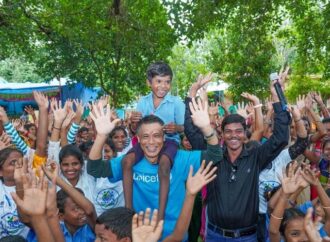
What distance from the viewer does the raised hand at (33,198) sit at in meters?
2.47

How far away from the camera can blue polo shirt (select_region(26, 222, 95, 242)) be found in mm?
3013

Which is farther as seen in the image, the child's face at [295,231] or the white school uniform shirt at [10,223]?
the white school uniform shirt at [10,223]

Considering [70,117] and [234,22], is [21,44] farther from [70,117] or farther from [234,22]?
[70,117]

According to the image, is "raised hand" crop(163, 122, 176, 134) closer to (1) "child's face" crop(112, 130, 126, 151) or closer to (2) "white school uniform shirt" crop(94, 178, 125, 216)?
(2) "white school uniform shirt" crop(94, 178, 125, 216)

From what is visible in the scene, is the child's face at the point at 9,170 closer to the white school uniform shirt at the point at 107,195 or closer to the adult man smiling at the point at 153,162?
the white school uniform shirt at the point at 107,195

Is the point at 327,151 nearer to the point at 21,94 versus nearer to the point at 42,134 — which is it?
the point at 42,134

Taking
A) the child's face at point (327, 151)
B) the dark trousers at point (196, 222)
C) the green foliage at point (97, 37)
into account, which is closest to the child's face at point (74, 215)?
the dark trousers at point (196, 222)

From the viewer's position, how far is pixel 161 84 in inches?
163

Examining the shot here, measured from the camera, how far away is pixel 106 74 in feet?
34.2

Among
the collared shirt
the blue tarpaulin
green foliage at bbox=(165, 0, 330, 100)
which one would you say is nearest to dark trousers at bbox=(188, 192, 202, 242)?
the collared shirt

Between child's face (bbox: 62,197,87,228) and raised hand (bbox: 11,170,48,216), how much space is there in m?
0.55

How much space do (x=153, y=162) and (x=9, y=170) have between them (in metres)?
1.22

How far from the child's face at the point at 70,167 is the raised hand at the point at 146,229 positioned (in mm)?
1597

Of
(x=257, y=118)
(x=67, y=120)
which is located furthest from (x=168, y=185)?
(x=257, y=118)
